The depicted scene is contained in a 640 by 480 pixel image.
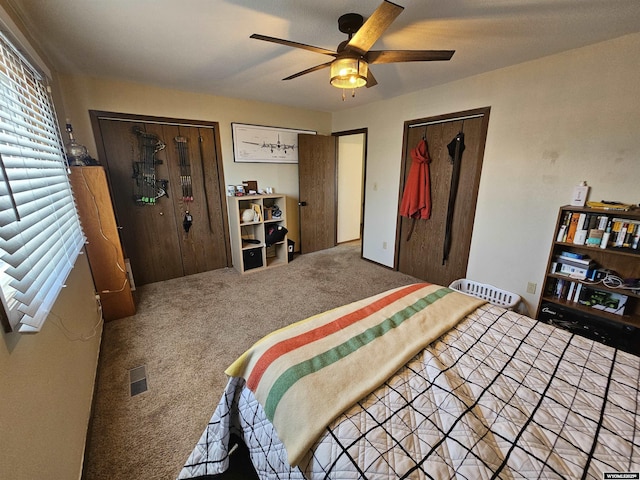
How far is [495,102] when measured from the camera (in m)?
2.49

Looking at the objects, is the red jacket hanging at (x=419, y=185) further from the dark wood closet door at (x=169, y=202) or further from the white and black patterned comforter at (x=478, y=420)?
the dark wood closet door at (x=169, y=202)

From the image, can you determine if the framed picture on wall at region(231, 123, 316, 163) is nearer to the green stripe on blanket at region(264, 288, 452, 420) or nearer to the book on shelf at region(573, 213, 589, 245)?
the green stripe on blanket at region(264, 288, 452, 420)

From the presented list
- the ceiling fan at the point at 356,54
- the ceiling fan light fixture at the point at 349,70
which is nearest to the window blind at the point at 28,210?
the ceiling fan at the point at 356,54

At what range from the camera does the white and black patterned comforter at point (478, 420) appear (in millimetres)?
733

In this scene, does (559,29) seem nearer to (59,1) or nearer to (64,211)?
(59,1)

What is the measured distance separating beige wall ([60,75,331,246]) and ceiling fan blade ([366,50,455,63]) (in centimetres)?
244

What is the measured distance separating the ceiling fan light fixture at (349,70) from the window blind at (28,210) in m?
1.59

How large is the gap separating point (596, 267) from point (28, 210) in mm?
3625

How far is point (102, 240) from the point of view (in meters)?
2.33

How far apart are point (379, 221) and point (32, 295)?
3539 mm

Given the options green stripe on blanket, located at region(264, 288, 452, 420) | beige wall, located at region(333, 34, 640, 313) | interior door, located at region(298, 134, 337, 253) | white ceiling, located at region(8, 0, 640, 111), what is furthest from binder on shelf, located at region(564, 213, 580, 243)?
interior door, located at region(298, 134, 337, 253)

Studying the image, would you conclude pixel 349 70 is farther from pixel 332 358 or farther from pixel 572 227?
pixel 572 227

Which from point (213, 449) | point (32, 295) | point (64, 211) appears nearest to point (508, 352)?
point (213, 449)

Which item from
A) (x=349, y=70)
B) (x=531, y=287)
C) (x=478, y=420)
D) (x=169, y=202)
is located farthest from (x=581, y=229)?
(x=169, y=202)
